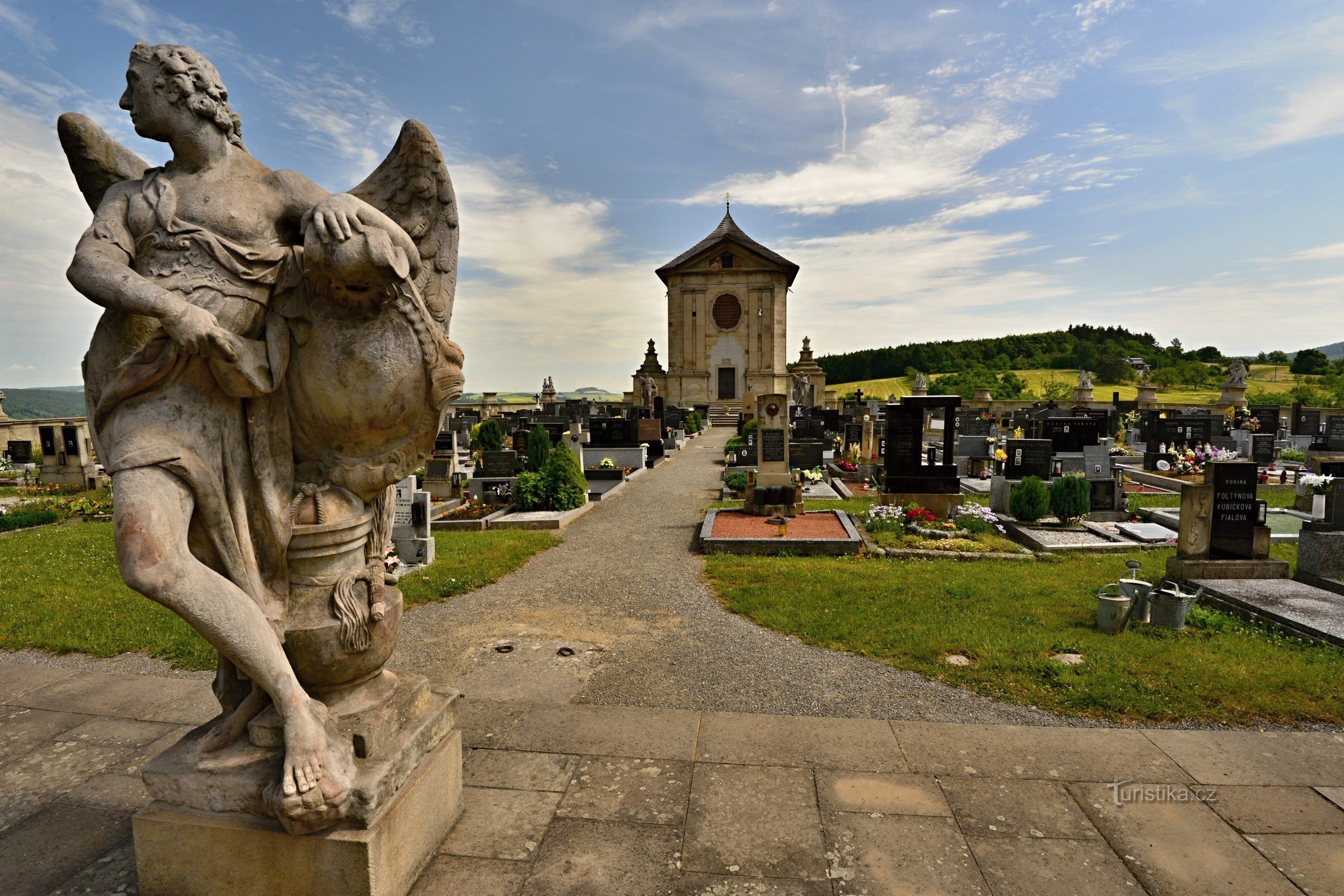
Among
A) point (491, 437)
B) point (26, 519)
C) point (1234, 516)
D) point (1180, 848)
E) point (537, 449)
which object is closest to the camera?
point (1180, 848)

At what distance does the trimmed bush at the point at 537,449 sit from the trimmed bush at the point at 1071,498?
30.1ft

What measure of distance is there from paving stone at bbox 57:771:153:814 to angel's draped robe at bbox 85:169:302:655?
1.60m

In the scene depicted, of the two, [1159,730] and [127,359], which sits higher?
[127,359]

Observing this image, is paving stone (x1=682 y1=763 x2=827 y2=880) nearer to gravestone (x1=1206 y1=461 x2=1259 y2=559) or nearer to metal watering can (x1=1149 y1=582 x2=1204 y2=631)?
metal watering can (x1=1149 y1=582 x2=1204 y2=631)

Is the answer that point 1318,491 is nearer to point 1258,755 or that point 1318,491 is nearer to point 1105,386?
point 1258,755

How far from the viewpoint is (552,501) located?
11.8 m

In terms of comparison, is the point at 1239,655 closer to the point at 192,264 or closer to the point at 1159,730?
the point at 1159,730

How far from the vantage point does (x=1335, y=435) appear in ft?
58.3

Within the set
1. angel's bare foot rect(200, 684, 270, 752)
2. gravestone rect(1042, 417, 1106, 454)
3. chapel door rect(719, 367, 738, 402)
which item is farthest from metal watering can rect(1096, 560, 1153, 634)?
chapel door rect(719, 367, 738, 402)

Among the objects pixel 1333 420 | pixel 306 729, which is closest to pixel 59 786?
pixel 306 729

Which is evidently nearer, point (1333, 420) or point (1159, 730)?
point (1159, 730)

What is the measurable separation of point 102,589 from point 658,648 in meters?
6.18

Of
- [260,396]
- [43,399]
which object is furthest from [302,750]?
[43,399]

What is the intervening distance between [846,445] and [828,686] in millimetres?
14919
